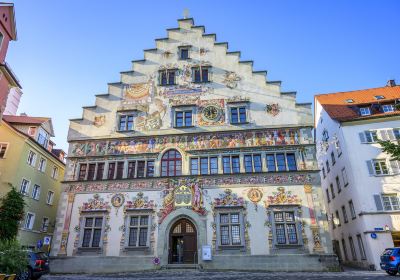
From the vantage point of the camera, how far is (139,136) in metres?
23.7

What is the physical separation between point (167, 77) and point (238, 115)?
279 inches

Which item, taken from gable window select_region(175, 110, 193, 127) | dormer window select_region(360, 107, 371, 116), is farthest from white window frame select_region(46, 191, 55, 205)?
dormer window select_region(360, 107, 371, 116)

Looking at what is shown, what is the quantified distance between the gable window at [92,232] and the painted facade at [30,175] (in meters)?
6.68

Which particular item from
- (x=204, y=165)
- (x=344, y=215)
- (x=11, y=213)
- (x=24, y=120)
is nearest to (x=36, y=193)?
(x=11, y=213)

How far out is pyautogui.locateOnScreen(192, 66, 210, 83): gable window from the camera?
2533 centimetres

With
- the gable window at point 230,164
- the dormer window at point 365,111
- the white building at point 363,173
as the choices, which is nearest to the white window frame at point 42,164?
the gable window at point 230,164

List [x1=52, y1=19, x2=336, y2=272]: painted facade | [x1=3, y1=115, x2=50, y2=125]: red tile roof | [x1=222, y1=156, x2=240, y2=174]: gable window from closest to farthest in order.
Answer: [x1=52, y1=19, x2=336, y2=272]: painted facade → [x1=222, y1=156, x2=240, y2=174]: gable window → [x1=3, y1=115, x2=50, y2=125]: red tile roof

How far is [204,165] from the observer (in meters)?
22.4

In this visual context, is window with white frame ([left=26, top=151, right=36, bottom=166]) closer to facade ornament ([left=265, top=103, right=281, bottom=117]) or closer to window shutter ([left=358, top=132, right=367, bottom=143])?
facade ornament ([left=265, top=103, right=281, bottom=117])

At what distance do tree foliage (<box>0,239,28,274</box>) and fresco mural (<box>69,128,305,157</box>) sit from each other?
43.3ft

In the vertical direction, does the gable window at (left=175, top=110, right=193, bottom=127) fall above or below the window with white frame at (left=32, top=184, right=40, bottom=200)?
above

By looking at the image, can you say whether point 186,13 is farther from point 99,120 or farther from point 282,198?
point 282,198

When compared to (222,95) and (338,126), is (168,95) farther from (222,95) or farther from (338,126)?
(338,126)

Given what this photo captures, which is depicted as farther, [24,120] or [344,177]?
[24,120]
